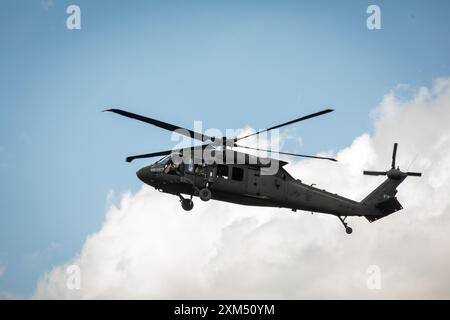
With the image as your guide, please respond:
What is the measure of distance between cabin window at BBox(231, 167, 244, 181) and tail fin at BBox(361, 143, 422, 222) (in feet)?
31.0

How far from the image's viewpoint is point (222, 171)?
33.9 meters

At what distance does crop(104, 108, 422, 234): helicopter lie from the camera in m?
33.4

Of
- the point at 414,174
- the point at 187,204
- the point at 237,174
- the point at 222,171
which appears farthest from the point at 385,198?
the point at 187,204

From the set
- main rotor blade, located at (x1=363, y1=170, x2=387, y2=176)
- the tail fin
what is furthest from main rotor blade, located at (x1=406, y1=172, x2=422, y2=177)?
main rotor blade, located at (x1=363, y1=170, x2=387, y2=176)

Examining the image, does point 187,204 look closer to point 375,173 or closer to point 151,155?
point 151,155

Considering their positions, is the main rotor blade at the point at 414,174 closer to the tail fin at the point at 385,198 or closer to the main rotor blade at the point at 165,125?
the tail fin at the point at 385,198

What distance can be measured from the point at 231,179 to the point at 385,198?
38.2 ft

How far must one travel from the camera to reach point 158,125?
30.5 m

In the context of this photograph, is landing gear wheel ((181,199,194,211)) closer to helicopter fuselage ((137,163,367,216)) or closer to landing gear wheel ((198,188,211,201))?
helicopter fuselage ((137,163,367,216))

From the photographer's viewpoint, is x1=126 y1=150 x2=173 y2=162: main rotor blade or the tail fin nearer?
x1=126 y1=150 x2=173 y2=162: main rotor blade

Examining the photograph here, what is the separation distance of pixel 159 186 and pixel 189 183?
6.50 ft
